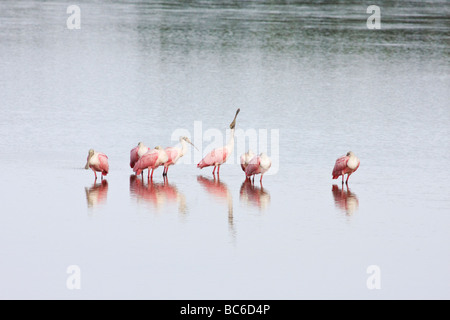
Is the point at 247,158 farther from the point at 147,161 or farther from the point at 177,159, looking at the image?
the point at 147,161

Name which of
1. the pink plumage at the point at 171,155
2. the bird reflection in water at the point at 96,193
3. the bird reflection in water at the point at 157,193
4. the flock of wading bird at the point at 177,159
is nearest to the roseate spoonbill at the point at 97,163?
the flock of wading bird at the point at 177,159

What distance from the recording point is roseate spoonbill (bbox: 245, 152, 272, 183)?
14.2 meters

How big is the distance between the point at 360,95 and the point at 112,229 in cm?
1249

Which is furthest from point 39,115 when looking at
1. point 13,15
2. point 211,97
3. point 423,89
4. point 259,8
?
point 259,8

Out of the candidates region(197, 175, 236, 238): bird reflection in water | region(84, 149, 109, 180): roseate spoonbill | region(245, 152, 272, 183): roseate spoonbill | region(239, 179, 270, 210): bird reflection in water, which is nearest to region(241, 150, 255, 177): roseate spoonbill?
region(245, 152, 272, 183): roseate spoonbill

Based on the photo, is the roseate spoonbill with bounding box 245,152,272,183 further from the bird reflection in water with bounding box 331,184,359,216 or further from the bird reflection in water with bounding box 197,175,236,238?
the bird reflection in water with bounding box 331,184,359,216

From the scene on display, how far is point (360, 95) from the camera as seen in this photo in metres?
23.3

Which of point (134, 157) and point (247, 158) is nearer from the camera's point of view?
point (247, 158)

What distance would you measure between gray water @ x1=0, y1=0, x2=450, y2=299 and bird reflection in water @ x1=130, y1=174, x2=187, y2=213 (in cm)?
5

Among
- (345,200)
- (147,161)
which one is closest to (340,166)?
(345,200)

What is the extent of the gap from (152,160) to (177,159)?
0.56 m

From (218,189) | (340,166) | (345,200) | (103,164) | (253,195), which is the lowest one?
(345,200)

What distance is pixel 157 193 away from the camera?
540 inches
